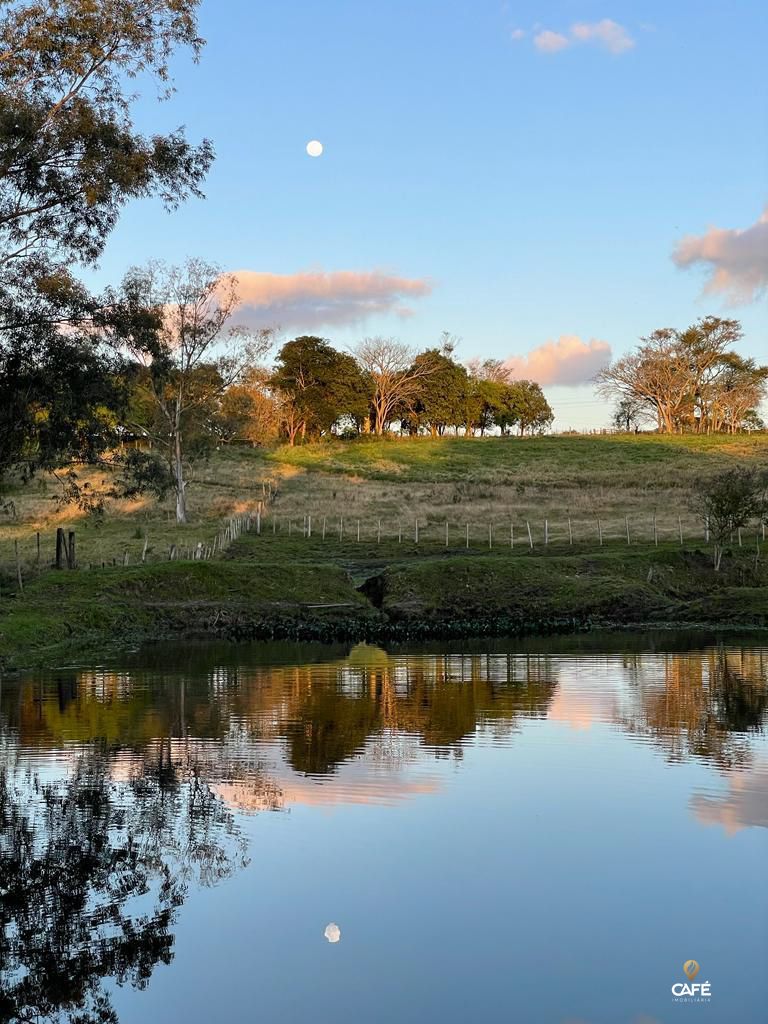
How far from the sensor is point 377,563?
183 ft

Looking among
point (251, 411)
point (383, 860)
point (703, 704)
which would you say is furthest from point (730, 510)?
point (251, 411)

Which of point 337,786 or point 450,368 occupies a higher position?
point 450,368

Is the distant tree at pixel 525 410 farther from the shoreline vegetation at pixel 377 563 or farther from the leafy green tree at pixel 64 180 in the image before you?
the leafy green tree at pixel 64 180

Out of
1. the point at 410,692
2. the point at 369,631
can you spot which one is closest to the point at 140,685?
the point at 410,692

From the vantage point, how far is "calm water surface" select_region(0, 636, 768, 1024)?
8852 millimetres

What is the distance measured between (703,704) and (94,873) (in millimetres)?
14845

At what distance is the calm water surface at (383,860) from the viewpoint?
8.85m

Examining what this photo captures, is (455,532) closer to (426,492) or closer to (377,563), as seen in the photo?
(377,563)

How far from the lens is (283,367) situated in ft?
417

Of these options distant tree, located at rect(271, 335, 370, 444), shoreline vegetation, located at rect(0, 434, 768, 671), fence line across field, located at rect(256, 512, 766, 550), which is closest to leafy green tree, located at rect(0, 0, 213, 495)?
shoreline vegetation, located at rect(0, 434, 768, 671)

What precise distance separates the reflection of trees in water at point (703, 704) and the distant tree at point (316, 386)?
9391cm

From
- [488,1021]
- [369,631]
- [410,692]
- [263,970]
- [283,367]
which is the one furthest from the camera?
[283,367]

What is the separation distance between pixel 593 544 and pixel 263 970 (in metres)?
50.5

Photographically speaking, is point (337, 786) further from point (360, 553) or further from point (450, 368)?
point (450, 368)
